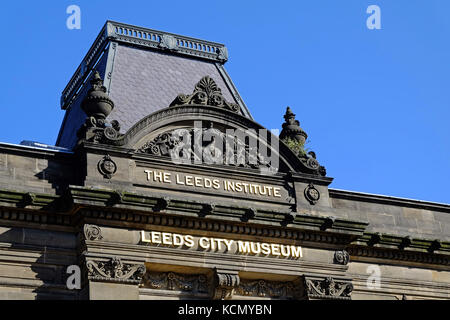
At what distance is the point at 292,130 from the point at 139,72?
610 centimetres

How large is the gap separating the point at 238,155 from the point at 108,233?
5.10m

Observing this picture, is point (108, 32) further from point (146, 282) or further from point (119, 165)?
point (146, 282)

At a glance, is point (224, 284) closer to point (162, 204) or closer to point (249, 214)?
point (249, 214)

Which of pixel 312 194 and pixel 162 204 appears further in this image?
pixel 312 194

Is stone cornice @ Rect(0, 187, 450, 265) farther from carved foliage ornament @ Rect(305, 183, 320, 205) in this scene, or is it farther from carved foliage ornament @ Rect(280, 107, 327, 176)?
carved foliage ornament @ Rect(280, 107, 327, 176)

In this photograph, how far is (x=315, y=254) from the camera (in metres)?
26.1

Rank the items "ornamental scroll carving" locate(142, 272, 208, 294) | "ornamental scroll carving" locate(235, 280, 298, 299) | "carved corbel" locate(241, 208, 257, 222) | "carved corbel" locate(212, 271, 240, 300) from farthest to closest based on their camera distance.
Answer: "ornamental scroll carving" locate(235, 280, 298, 299), "carved corbel" locate(241, 208, 257, 222), "carved corbel" locate(212, 271, 240, 300), "ornamental scroll carving" locate(142, 272, 208, 294)

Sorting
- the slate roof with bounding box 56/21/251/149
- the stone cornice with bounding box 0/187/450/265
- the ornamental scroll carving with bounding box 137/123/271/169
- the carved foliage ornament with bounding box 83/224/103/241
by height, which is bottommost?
the carved foliage ornament with bounding box 83/224/103/241

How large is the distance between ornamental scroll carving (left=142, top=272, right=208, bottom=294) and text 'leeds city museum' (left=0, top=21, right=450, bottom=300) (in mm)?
39

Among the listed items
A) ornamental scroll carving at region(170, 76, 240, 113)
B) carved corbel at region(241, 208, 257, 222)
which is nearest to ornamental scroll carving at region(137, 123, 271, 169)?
ornamental scroll carving at region(170, 76, 240, 113)

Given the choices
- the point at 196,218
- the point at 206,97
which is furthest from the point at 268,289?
the point at 206,97

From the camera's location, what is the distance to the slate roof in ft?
98.4

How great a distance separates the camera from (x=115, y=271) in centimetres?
2319
